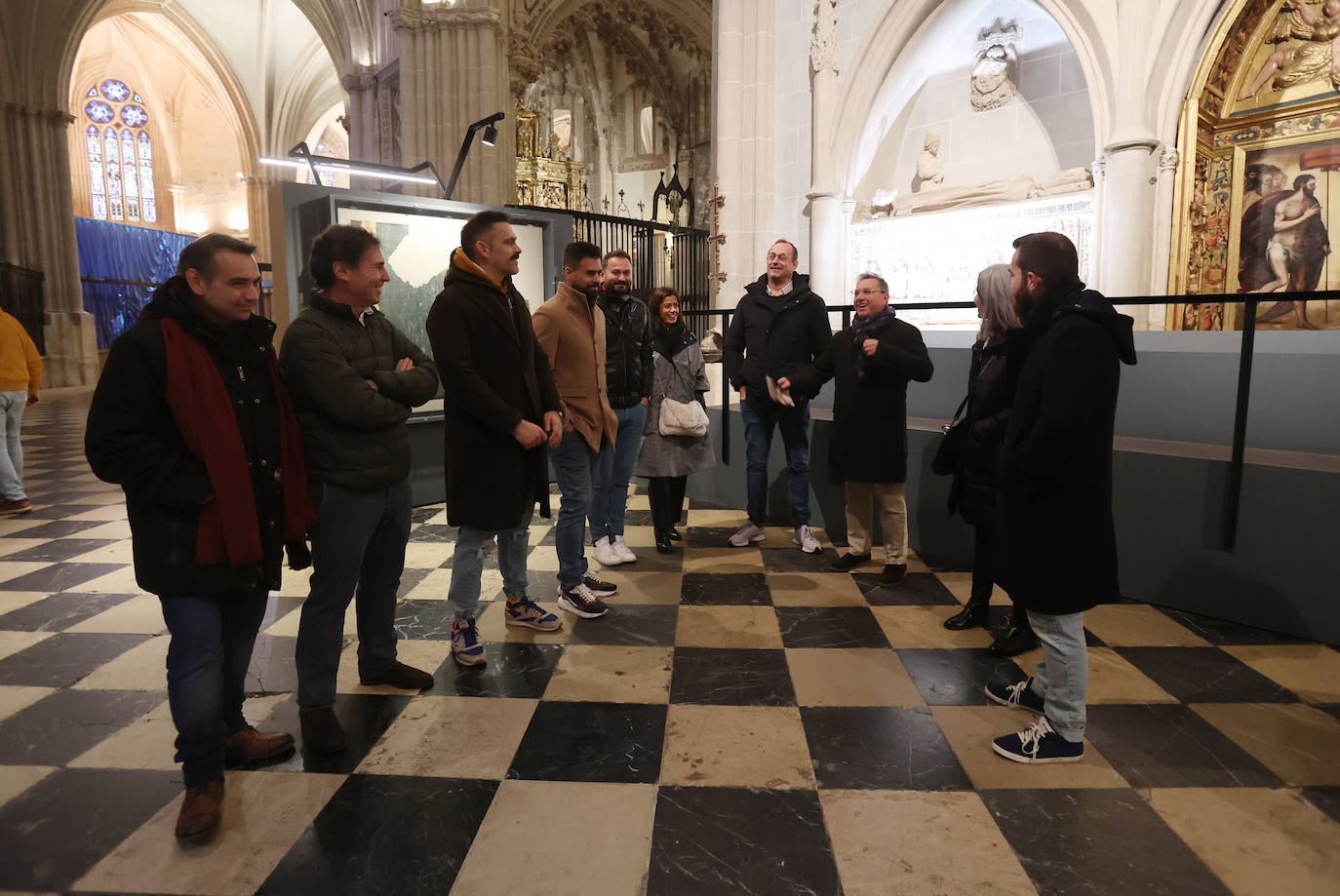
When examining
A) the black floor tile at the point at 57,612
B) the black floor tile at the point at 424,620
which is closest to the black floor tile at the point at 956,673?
the black floor tile at the point at 424,620

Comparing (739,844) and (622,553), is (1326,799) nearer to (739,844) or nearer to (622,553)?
(739,844)

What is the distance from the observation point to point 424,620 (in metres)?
3.49

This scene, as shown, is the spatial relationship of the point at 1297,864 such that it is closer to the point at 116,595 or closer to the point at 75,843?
the point at 75,843

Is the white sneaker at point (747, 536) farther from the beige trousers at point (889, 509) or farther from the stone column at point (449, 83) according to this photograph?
the stone column at point (449, 83)

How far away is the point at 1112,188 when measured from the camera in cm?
592

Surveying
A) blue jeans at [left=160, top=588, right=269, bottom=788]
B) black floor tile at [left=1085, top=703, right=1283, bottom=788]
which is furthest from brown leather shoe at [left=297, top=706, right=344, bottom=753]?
black floor tile at [left=1085, top=703, right=1283, bottom=788]

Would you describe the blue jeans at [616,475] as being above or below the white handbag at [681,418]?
below

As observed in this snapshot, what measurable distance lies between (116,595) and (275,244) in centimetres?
224

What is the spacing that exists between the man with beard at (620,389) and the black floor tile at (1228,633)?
273 centimetres

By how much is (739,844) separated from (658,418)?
9.38 ft

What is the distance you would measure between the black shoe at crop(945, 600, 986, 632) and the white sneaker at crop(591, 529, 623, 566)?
180cm

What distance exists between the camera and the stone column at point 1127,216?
5.82m

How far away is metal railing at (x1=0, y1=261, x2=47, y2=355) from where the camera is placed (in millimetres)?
15344

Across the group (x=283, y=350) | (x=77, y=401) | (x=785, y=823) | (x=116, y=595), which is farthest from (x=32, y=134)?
(x=785, y=823)
